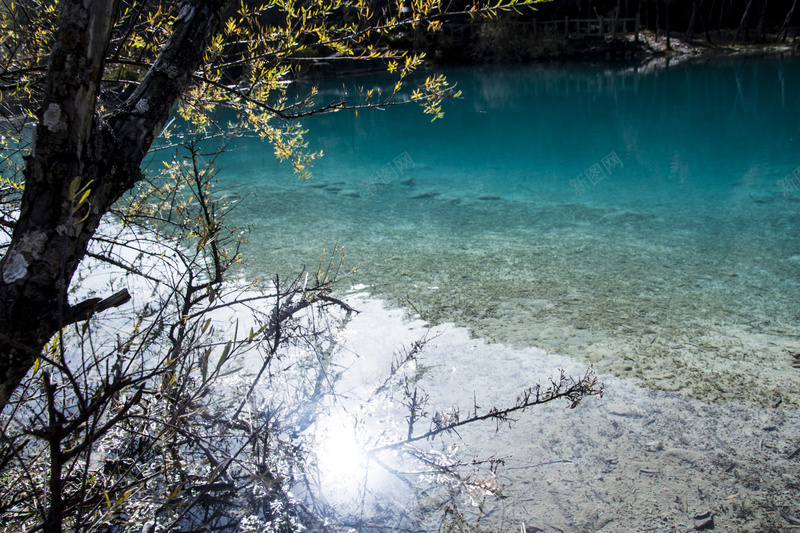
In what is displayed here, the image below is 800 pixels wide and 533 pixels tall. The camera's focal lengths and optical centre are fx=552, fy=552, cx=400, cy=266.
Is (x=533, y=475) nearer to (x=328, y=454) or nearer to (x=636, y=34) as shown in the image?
(x=328, y=454)

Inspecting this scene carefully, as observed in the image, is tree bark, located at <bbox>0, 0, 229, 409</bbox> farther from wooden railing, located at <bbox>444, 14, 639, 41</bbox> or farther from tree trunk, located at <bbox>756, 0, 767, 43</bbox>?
tree trunk, located at <bbox>756, 0, 767, 43</bbox>

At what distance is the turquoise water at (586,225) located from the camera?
452cm

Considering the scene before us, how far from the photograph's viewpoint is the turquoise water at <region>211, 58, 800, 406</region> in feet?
14.8

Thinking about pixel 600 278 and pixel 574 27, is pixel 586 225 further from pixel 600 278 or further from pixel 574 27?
pixel 574 27

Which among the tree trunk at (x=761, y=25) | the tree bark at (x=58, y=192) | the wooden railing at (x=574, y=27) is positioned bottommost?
the tree bark at (x=58, y=192)

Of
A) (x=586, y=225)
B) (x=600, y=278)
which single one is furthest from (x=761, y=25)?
(x=600, y=278)

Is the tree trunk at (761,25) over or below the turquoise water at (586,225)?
over

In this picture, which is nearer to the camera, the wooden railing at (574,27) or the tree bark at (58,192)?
the tree bark at (58,192)

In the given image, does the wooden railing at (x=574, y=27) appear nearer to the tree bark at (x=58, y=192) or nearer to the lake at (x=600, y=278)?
the lake at (x=600, y=278)

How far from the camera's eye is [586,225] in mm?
7844

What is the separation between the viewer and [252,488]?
8.77 feet

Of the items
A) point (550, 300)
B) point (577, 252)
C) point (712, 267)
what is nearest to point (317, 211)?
point (577, 252)

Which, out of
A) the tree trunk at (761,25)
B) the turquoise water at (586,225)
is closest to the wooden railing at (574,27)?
the tree trunk at (761,25)

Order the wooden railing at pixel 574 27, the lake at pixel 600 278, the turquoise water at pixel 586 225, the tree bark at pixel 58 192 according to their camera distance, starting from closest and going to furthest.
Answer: the tree bark at pixel 58 192
the lake at pixel 600 278
the turquoise water at pixel 586 225
the wooden railing at pixel 574 27
